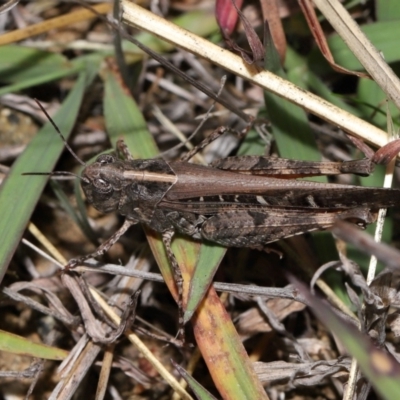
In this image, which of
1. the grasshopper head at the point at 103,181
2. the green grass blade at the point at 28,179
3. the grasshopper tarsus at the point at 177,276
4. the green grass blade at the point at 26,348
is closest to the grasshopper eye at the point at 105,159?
the grasshopper head at the point at 103,181

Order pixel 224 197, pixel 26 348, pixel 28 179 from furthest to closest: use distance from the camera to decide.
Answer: pixel 28 179, pixel 224 197, pixel 26 348

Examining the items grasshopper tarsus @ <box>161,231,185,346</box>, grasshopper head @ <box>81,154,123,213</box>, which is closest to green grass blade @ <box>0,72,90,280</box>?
grasshopper head @ <box>81,154,123,213</box>

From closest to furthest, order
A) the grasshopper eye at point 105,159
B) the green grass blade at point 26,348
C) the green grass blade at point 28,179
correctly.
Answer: the green grass blade at point 26,348 < the green grass blade at point 28,179 < the grasshopper eye at point 105,159

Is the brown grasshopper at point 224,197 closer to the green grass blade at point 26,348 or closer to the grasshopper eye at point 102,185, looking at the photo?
the grasshopper eye at point 102,185

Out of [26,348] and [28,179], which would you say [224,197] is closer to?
[28,179]

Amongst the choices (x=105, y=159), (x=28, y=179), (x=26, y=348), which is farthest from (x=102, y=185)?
(x=26, y=348)

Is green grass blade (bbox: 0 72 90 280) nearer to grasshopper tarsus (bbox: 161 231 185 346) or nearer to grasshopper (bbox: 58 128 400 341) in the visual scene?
grasshopper (bbox: 58 128 400 341)

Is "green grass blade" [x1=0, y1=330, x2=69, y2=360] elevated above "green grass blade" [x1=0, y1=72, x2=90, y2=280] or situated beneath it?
situated beneath

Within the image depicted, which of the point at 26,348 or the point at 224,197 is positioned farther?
the point at 224,197
